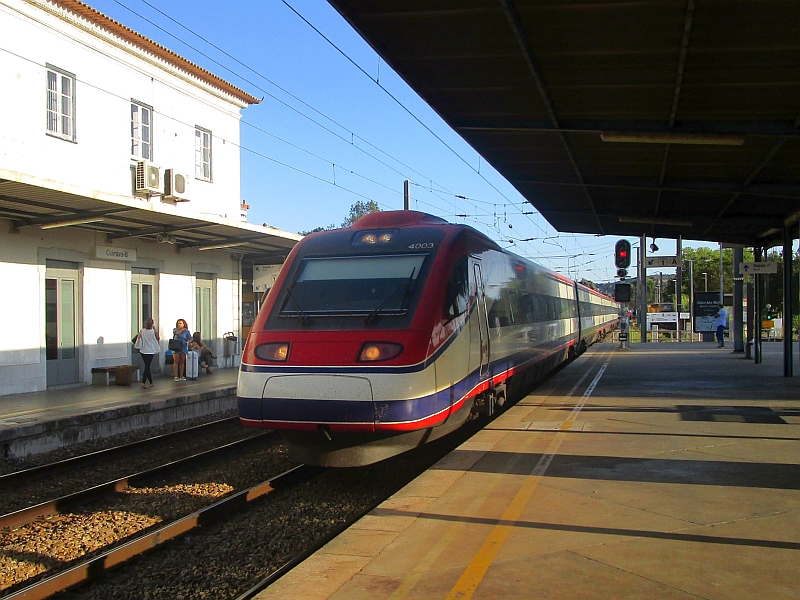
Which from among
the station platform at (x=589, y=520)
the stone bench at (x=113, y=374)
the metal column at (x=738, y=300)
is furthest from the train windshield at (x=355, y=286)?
the metal column at (x=738, y=300)

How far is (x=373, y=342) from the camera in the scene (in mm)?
7344

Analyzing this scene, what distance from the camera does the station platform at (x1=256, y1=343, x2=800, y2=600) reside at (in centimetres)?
427

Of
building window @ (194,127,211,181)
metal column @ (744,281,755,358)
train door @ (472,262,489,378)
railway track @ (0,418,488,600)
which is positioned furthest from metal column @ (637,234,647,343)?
railway track @ (0,418,488,600)

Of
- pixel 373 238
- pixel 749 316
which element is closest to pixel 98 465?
pixel 373 238

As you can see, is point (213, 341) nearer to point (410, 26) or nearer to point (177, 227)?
point (177, 227)

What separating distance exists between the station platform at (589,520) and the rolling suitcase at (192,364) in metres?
9.95

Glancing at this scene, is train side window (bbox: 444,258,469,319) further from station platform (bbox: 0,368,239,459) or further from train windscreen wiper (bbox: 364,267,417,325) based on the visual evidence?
station platform (bbox: 0,368,239,459)

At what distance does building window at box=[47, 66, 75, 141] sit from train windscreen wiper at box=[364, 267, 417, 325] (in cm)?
1210

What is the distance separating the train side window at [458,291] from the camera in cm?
809

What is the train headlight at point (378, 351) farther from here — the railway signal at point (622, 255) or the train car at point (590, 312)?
the train car at point (590, 312)

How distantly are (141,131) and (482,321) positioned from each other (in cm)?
1385

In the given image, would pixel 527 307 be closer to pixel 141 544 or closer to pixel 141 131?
pixel 141 544

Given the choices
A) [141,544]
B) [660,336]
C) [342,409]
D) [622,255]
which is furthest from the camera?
[660,336]

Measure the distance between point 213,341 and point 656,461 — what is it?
1619cm
